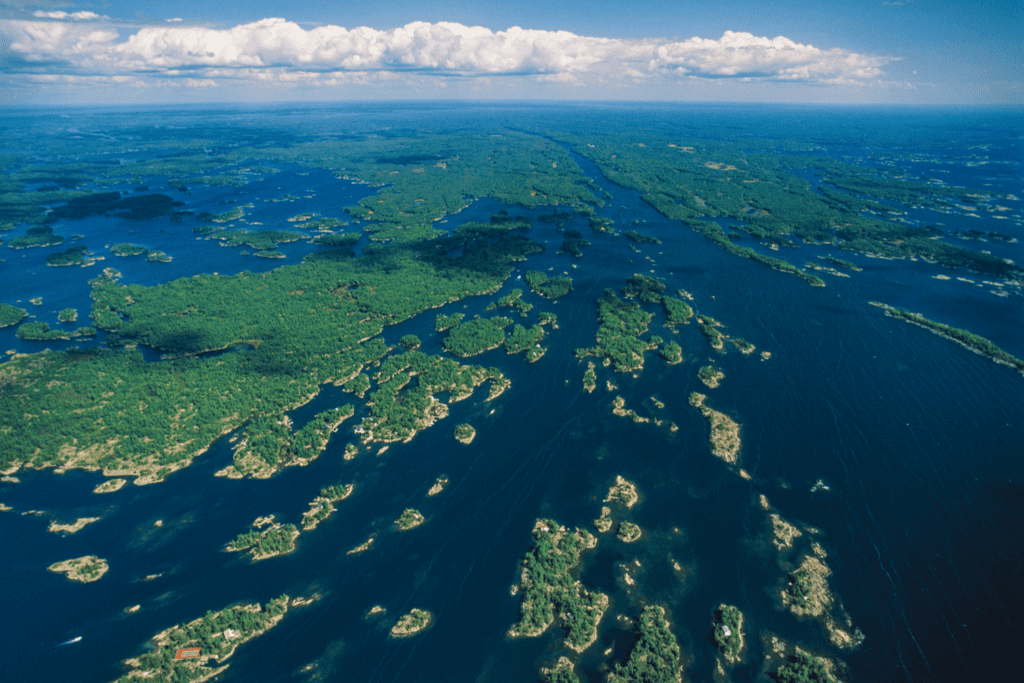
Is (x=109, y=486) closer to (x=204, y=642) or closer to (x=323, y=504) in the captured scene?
(x=323, y=504)

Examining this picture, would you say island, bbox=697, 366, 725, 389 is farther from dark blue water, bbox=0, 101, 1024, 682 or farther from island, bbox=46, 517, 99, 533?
island, bbox=46, 517, 99, 533

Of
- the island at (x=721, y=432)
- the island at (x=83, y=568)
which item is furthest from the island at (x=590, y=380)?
the island at (x=83, y=568)

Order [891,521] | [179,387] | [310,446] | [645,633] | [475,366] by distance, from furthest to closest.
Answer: [475,366] → [179,387] → [310,446] → [891,521] → [645,633]

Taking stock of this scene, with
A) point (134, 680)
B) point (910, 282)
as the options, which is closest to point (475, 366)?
point (134, 680)

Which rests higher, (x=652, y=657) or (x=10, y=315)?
(x=10, y=315)

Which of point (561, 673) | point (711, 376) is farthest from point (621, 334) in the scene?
point (561, 673)

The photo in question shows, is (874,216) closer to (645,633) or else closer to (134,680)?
(645,633)
